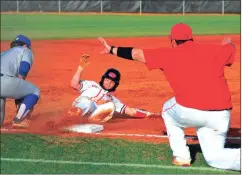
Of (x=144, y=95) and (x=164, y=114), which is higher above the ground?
(x=164, y=114)

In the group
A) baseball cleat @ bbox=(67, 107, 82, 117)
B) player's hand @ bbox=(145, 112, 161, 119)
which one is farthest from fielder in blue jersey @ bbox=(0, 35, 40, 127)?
player's hand @ bbox=(145, 112, 161, 119)

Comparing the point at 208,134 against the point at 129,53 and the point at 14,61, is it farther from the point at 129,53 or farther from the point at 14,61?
the point at 14,61

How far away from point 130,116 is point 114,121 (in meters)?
0.37

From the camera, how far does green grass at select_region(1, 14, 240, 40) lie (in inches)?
946

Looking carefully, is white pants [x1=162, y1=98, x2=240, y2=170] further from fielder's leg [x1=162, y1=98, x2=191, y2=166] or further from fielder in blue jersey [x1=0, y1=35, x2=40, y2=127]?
fielder in blue jersey [x1=0, y1=35, x2=40, y2=127]

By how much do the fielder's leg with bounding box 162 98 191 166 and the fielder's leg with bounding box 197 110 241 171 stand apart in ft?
0.62

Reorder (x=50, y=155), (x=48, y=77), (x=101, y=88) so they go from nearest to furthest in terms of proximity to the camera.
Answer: (x=50, y=155), (x=101, y=88), (x=48, y=77)

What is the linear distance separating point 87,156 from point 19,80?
1906 mm

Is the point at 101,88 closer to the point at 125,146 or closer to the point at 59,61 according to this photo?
the point at 125,146

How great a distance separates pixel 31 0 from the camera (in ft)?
118

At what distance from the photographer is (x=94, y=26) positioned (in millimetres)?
27438

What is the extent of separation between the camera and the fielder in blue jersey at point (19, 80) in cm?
886

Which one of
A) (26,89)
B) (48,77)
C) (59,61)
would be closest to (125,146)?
(26,89)

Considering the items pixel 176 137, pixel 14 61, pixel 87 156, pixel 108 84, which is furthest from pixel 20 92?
pixel 176 137
